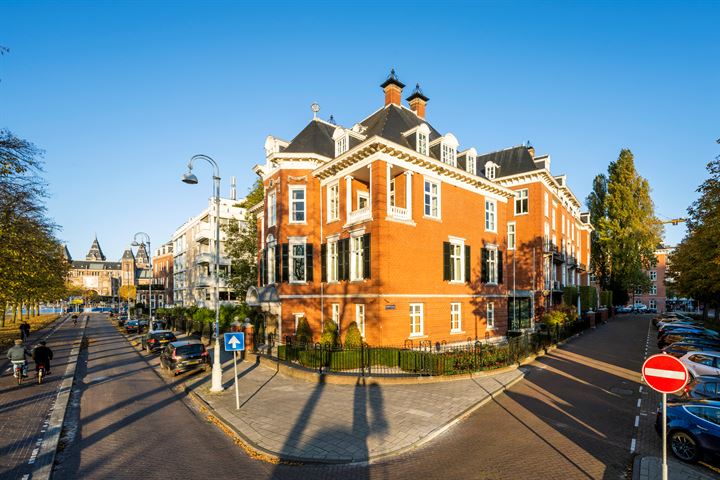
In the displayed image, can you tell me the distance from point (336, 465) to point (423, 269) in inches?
586

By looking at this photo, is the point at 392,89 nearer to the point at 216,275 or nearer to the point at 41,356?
the point at 216,275

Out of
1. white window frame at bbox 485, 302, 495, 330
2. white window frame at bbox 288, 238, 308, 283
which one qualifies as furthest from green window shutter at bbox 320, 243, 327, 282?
white window frame at bbox 485, 302, 495, 330

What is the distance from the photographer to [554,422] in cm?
1092

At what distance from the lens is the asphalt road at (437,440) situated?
26.3ft

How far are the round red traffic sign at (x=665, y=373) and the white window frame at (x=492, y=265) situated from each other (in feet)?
70.1

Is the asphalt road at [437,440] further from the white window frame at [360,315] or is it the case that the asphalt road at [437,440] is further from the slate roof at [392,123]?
the slate roof at [392,123]

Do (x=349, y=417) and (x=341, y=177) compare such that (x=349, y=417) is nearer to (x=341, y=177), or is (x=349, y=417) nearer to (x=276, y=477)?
(x=276, y=477)

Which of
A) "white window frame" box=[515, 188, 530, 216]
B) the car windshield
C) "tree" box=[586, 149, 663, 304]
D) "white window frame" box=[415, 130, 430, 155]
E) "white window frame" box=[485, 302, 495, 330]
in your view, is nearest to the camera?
the car windshield

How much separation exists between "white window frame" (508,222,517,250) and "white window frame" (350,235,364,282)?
18.7 m

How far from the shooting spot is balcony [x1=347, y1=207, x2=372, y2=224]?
2067cm

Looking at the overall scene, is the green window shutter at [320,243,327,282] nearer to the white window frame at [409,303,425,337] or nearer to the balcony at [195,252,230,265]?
the white window frame at [409,303,425,337]

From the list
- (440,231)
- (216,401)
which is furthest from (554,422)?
(440,231)

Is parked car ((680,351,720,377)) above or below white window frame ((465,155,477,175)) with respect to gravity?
below

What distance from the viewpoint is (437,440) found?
31.8 ft
